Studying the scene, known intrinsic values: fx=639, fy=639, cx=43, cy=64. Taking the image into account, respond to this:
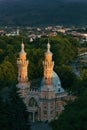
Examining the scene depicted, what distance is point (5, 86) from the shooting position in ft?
140

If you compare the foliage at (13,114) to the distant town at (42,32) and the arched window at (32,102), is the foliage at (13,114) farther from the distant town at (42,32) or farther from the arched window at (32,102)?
the distant town at (42,32)

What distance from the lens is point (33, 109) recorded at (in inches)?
1395

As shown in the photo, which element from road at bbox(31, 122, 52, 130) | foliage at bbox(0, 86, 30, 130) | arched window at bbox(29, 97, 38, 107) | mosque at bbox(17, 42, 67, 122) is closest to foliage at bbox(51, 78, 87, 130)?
foliage at bbox(0, 86, 30, 130)

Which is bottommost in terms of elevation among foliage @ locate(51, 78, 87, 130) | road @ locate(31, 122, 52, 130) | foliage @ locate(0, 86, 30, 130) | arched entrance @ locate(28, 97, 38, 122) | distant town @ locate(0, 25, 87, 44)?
distant town @ locate(0, 25, 87, 44)

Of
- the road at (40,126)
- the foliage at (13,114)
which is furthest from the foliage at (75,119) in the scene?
the road at (40,126)

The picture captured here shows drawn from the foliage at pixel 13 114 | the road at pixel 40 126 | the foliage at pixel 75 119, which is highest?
the foliage at pixel 75 119

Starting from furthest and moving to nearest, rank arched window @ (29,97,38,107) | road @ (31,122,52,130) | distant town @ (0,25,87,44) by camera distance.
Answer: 1. distant town @ (0,25,87,44)
2. arched window @ (29,97,38,107)
3. road @ (31,122,52,130)

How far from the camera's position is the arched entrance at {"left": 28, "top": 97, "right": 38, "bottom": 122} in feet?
116

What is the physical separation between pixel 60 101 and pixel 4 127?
10173 millimetres

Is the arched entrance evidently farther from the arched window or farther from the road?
the road

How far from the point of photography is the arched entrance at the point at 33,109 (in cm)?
3547

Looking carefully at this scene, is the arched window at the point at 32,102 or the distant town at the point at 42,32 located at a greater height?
the arched window at the point at 32,102

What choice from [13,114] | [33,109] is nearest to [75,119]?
[13,114]

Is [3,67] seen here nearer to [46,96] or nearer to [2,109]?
[46,96]
